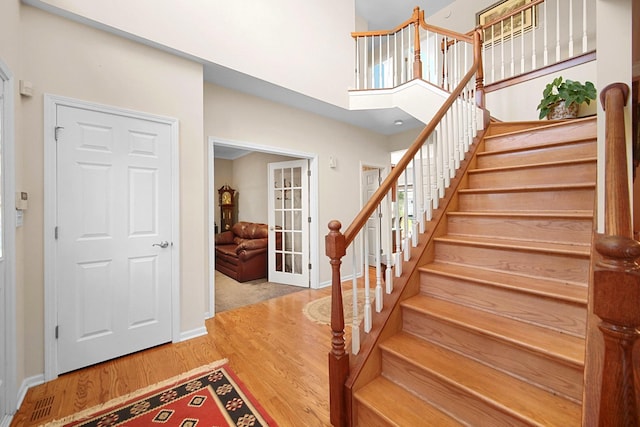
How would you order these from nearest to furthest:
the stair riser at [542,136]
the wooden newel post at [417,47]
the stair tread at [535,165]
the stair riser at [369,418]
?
the stair riser at [369,418] → the stair tread at [535,165] → the stair riser at [542,136] → the wooden newel post at [417,47]

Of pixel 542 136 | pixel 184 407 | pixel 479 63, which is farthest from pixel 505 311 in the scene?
pixel 479 63

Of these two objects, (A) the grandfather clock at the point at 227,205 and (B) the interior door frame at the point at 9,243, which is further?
(A) the grandfather clock at the point at 227,205

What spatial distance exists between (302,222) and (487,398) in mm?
3235

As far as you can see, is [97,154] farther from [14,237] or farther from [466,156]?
[466,156]

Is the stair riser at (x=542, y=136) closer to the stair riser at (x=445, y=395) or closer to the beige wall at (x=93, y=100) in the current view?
the stair riser at (x=445, y=395)

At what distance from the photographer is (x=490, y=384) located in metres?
1.25

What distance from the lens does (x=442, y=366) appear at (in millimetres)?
1393

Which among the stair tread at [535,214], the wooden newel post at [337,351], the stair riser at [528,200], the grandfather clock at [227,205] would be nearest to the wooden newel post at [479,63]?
the stair riser at [528,200]

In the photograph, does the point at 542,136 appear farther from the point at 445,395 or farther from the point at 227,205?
the point at 227,205

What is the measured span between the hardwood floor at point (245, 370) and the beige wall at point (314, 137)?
1683 millimetres

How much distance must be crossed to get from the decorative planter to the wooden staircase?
718mm

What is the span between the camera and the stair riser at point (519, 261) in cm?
147

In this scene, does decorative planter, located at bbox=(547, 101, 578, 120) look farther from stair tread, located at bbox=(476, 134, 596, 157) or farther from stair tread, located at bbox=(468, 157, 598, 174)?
stair tread, located at bbox=(468, 157, 598, 174)

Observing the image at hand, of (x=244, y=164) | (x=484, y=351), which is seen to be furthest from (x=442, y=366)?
(x=244, y=164)
